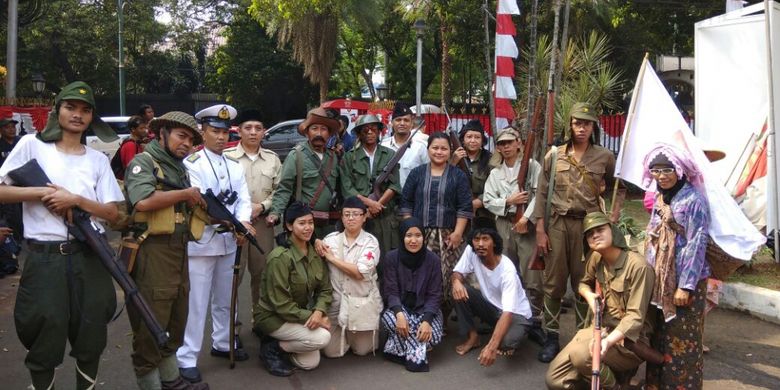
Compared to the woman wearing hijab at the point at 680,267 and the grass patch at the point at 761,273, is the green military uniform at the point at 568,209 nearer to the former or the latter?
the woman wearing hijab at the point at 680,267

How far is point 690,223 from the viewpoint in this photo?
13.0 feet

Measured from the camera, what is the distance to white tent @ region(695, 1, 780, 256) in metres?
7.22

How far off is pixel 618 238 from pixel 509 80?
423 centimetres

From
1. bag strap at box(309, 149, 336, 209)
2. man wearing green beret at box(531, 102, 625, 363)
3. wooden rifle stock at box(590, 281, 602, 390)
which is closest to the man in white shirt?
bag strap at box(309, 149, 336, 209)

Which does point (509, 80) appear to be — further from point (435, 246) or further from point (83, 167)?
point (83, 167)

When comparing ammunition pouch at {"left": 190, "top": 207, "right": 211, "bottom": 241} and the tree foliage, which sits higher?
the tree foliage

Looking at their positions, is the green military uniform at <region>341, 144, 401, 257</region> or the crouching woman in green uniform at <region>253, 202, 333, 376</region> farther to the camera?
the green military uniform at <region>341, 144, 401, 257</region>

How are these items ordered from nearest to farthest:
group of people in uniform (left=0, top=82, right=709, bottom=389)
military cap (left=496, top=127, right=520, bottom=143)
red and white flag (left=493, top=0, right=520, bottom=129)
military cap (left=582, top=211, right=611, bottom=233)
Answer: group of people in uniform (left=0, top=82, right=709, bottom=389)
military cap (left=582, top=211, right=611, bottom=233)
military cap (left=496, top=127, right=520, bottom=143)
red and white flag (left=493, top=0, right=520, bottom=129)

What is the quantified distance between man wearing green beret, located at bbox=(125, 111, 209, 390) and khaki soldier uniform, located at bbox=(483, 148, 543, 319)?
256cm

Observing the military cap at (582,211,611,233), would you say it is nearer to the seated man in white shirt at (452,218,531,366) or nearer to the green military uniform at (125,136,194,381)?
the seated man in white shirt at (452,218,531,366)

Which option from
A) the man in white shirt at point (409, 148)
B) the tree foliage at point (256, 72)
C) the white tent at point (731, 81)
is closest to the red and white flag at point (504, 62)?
the man in white shirt at point (409, 148)

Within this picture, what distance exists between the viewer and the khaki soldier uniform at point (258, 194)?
5.25m

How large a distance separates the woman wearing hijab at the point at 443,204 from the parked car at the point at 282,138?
1184cm

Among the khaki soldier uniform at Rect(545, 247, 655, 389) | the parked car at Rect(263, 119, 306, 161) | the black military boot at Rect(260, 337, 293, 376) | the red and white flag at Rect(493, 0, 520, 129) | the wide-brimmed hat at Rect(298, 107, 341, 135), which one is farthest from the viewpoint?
the parked car at Rect(263, 119, 306, 161)
